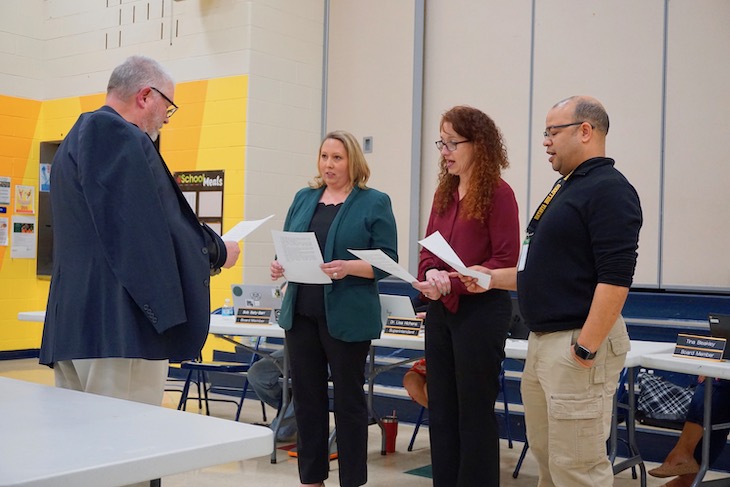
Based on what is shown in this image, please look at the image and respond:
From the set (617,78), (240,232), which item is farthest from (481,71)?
(240,232)

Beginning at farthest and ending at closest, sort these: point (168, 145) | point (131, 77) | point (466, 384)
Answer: point (168, 145), point (466, 384), point (131, 77)

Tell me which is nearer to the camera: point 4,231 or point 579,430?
point 579,430

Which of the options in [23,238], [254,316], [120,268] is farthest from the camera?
[23,238]

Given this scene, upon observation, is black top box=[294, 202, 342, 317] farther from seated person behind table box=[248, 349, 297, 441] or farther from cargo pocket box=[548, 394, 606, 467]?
seated person behind table box=[248, 349, 297, 441]

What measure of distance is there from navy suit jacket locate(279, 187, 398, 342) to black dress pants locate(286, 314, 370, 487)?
68 mm

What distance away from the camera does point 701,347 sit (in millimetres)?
3084

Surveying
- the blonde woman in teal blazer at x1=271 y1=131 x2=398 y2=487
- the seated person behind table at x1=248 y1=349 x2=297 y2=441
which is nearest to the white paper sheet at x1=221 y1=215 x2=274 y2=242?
the blonde woman in teal blazer at x1=271 y1=131 x2=398 y2=487

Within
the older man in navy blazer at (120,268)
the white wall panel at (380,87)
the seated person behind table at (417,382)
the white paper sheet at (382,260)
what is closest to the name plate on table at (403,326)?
the seated person behind table at (417,382)

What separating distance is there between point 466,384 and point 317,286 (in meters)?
0.73

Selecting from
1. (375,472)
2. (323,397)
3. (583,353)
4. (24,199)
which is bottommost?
(375,472)

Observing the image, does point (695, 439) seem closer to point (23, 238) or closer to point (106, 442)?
point (106, 442)

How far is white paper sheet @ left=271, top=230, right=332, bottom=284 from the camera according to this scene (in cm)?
304

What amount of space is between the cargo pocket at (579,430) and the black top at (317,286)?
1143 mm

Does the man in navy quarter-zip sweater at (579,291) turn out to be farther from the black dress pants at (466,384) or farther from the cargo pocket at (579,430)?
the black dress pants at (466,384)
